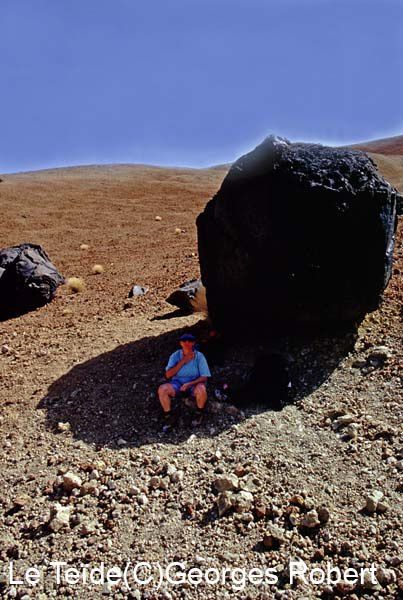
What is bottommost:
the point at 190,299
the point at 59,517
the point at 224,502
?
the point at 59,517

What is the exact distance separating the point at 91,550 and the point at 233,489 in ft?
4.22

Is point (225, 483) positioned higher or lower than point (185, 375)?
lower

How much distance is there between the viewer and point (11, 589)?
3793 mm

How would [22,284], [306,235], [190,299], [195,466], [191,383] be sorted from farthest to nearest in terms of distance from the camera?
[22,284] → [190,299] → [306,235] → [191,383] → [195,466]

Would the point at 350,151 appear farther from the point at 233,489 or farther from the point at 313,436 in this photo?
the point at 233,489

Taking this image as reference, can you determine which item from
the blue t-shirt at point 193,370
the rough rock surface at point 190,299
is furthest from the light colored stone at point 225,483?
the rough rock surface at point 190,299

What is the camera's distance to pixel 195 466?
16.3ft

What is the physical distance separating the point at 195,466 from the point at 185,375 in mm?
1175

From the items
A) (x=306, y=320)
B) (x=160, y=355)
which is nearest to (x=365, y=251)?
(x=306, y=320)

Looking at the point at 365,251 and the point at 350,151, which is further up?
the point at 350,151

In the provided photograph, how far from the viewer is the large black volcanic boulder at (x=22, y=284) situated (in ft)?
35.1

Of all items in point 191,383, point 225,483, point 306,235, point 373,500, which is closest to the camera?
point 373,500

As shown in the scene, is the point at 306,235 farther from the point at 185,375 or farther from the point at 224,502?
the point at 224,502

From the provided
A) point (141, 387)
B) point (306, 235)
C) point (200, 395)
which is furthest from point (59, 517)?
point (306, 235)
